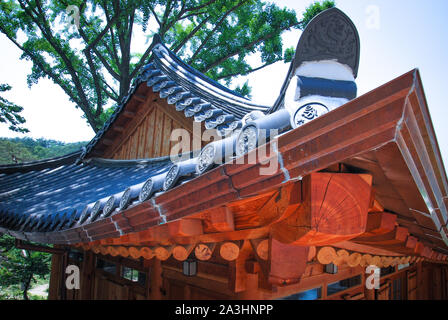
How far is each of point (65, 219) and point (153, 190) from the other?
2271 millimetres

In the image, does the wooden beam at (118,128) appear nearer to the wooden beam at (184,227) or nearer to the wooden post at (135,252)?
the wooden post at (135,252)

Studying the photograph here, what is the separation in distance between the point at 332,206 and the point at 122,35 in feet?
54.1

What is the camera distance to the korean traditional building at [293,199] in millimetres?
1241

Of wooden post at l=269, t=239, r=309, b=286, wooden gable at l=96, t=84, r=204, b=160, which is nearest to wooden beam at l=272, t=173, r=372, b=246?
wooden post at l=269, t=239, r=309, b=286

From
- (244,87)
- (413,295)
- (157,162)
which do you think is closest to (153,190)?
(157,162)

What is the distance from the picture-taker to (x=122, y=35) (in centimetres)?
1573

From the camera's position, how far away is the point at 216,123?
13.7ft

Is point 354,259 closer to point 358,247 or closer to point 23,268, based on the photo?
point 358,247

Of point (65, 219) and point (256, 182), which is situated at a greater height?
point (65, 219)

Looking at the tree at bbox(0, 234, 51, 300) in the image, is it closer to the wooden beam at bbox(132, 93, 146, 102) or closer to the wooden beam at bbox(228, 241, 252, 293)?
the wooden beam at bbox(132, 93, 146, 102)

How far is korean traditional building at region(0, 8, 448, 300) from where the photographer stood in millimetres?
1241

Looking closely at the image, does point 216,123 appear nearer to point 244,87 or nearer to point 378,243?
point 378,243

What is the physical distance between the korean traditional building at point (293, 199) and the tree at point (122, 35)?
11.5m

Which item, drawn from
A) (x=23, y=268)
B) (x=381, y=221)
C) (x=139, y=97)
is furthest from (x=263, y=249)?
(x=23, y=268)
